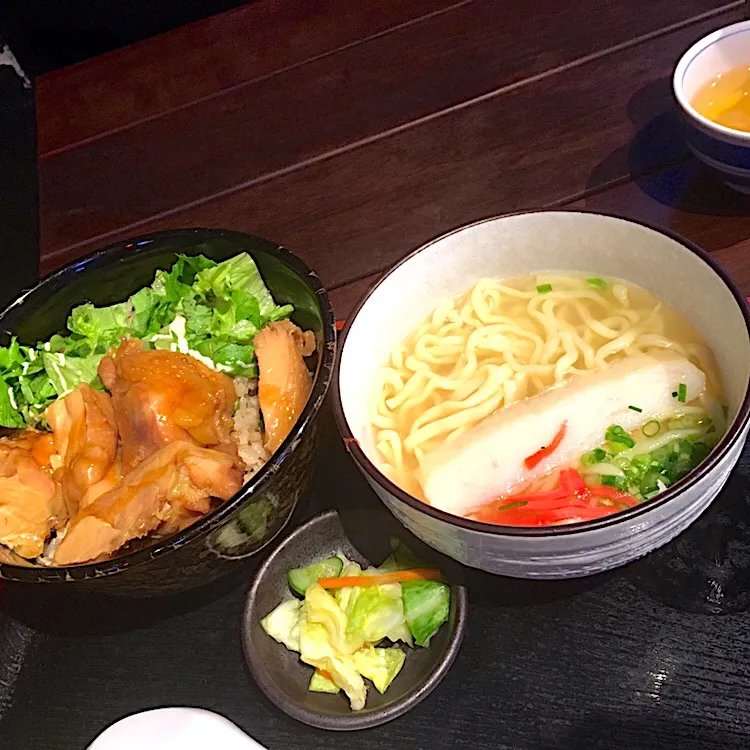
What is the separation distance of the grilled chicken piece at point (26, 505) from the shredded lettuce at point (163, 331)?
0.69 ft

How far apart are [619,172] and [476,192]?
31cm

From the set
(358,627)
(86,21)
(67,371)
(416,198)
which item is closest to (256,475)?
(358,627)

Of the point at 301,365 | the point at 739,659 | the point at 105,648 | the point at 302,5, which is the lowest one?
the point at 739,659

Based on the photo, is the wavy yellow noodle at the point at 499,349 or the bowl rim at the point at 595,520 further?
the wavy yellow noodle at the point at 499,349

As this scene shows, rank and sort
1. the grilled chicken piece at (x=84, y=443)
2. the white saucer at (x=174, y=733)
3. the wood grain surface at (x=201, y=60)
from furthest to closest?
the wood grain surface at (x=201, y=60), the grilled chicken piece at (x=84, y=443), the white saucer at (x=174, y=733)

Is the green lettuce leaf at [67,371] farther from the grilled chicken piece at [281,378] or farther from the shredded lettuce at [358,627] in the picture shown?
the shredded lettuce at [358,627]

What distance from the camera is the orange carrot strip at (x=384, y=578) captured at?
1.22 meters

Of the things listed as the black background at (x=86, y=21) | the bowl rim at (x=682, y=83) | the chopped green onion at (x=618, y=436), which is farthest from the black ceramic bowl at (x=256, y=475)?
the black background at (x=86, y=21)

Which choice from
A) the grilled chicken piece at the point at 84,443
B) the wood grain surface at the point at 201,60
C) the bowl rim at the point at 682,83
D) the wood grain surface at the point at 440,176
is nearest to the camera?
the grilled chicken piece at the point at 84,443

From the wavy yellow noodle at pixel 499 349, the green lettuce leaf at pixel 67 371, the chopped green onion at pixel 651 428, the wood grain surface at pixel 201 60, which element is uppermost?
the wood grain surface at pixel 201 60

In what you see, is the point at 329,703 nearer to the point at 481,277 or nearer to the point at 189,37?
the point at 481,277

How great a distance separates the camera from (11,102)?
360 centimetres

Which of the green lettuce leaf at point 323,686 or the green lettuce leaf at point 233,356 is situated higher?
the green lettuce leaf at point 233,356

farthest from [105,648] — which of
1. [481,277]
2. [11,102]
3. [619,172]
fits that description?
[11,102]
